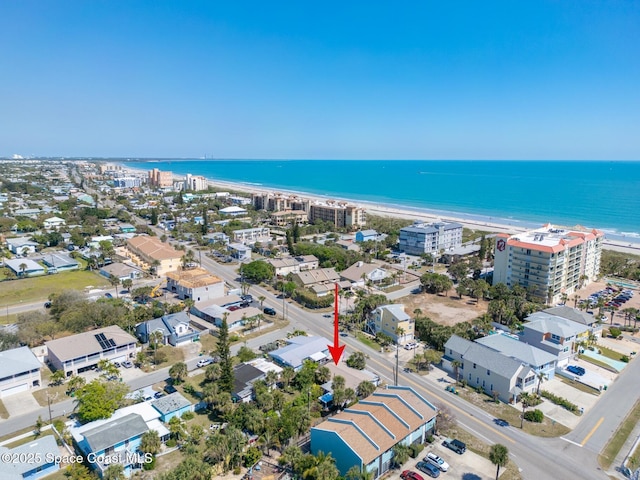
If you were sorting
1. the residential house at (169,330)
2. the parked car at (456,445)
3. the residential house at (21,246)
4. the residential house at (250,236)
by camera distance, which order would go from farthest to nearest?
the residential house at (250,236)
the residential house at (21,246)
the residential house at (169,330)
the parked car at (456,445)

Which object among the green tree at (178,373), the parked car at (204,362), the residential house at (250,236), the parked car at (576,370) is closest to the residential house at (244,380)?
the parked car at (204,362)

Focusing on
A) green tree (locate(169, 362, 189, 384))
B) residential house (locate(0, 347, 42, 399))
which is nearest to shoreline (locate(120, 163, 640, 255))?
green tree (locate(169, 362, 189, 384))

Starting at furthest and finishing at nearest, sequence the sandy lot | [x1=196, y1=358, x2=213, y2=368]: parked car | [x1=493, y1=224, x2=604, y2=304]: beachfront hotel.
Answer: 1. [x1=493, y1=224, x2=604, y2=304]: beachfront hotel
2. the sandy lot
3. [x1=196, y1=358, x2=213, y2=368]: parked car

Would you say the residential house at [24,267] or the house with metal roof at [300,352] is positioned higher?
the residential house at [24,267]

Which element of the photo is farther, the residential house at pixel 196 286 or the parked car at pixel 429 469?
the residential house at pixel 196 286

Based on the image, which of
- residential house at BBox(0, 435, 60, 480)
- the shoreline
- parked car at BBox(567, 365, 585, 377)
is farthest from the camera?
the shoreline

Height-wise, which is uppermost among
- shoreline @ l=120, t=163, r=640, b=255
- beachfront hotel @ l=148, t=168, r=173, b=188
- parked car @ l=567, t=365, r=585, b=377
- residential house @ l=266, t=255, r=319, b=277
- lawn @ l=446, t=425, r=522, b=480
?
beachfront hotel @ l=148, t=168, r=173, b=188

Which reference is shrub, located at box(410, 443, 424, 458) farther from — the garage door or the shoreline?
the shoreline

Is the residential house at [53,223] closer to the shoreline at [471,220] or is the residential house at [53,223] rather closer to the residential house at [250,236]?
the residential house at [250,236]
